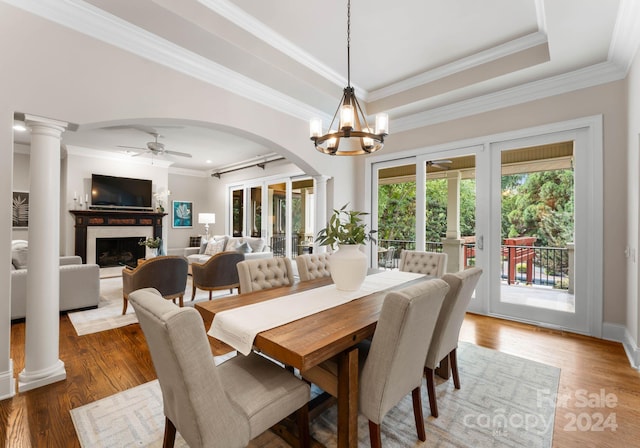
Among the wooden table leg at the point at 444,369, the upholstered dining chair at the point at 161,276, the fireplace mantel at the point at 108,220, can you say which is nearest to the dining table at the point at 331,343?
the wooden table leg at the point at 444,369

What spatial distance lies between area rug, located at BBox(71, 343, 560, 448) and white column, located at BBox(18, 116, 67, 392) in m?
0.59

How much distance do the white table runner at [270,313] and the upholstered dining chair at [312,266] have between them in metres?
0.51

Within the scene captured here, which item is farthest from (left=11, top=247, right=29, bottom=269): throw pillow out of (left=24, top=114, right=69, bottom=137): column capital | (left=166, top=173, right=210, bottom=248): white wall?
(left=166, top=173, right=210, bottom=248): white wall

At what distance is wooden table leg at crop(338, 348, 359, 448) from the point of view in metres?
1.41

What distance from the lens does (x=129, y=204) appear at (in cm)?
709

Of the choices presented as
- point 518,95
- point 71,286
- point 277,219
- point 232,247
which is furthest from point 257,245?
point 518,95

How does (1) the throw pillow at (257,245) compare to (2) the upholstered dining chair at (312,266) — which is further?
(1) the throw pillow at (257,245)

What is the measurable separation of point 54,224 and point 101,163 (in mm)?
5638

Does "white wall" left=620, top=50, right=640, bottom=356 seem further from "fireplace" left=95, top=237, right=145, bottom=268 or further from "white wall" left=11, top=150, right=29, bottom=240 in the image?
"white wall" left=11, top=150, right=29, bottom=240

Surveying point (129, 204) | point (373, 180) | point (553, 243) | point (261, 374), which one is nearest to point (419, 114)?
point (373, 180)

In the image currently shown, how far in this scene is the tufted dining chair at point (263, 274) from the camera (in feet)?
7.68

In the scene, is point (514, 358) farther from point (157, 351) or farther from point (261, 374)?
point (157, 351)

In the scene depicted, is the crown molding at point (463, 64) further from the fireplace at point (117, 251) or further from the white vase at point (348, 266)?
the fireplace at point (117, 251)

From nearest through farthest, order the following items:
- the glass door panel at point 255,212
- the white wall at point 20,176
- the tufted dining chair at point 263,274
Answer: the tufted dining chair at point 263,274 → the white wall at point 20,176 → the glass door panel at point 255,212
